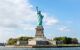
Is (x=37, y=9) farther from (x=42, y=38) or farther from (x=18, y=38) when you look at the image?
(x=18, y=38)

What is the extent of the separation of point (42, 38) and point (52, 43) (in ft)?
17.7

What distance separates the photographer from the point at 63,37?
335 ft

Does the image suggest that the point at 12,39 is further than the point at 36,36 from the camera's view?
Yes

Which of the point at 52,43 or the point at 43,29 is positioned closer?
the point at 43,29

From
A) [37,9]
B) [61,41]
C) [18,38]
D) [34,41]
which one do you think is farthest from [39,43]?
[18,38]

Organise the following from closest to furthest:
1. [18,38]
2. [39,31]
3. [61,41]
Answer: [39,31] < [61,41] < [18,38]

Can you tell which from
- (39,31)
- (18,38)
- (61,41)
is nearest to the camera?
(39,31)

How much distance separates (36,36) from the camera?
261ft

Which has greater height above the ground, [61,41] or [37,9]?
[37,9]

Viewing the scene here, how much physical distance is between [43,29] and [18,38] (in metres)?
26.1

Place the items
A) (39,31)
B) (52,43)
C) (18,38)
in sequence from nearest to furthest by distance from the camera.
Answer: (39,31) → (52,43) → (18,38)

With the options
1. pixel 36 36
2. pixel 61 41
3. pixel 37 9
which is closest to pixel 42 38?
pixel 36 36

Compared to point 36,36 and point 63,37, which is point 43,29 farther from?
point 63,37

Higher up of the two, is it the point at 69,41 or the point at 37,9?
the point at 37,9
